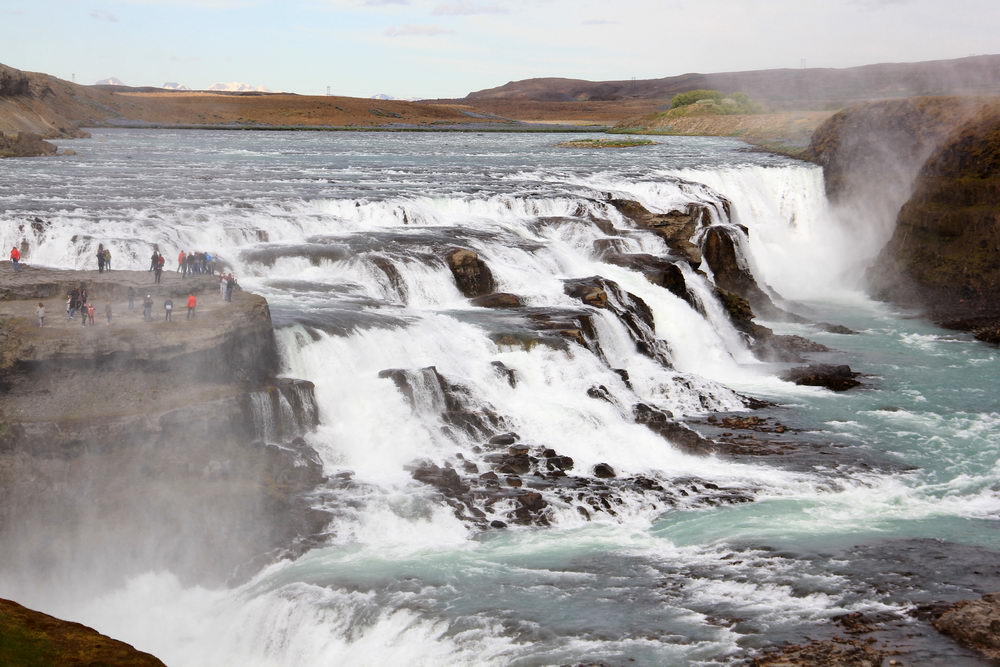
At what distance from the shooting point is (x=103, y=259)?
91.5 ft

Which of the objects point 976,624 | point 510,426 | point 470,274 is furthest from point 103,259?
point 976,624

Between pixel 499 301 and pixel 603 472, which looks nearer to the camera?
pixel 603 472

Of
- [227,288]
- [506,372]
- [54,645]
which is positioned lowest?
[54,645]

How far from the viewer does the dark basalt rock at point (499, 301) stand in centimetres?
3141

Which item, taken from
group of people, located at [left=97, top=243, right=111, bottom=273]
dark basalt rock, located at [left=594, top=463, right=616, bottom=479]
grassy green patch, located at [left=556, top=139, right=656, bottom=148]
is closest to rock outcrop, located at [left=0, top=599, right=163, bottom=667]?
dark basalt rock, located at [left=594, top=463, right=616, bottom=479]

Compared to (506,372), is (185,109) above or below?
above

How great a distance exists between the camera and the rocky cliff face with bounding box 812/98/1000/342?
132ft

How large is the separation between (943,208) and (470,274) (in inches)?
872

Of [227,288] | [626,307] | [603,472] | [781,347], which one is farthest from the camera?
[781,347]

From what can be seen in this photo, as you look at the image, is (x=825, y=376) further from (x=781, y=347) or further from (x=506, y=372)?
(x=506, y=372)

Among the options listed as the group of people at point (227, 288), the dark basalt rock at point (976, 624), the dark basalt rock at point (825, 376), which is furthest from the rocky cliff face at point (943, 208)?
the group of people at point (227, 288)

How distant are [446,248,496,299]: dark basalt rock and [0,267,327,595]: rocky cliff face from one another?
35.8 feet

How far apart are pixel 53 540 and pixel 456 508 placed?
7.83 meters

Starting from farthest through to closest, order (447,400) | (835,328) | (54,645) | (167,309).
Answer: (835,328), (447,400), (167,309), (54,645)
